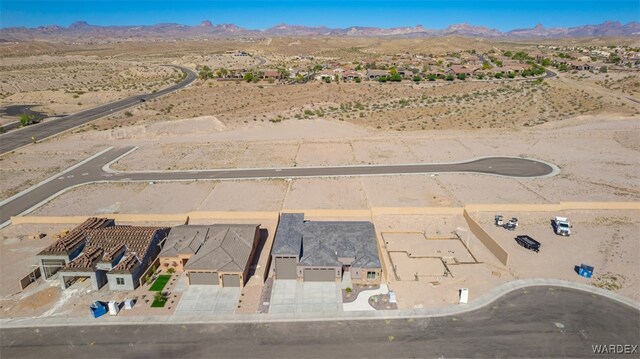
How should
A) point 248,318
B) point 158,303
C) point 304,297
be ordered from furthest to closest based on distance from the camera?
point 304,297
point 158,303
point 248,318

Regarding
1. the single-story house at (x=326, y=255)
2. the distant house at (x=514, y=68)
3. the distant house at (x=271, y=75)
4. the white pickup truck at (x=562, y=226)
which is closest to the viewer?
the single-story house at (x=326, y=255)

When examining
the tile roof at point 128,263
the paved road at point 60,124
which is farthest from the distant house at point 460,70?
the tile roof at point 128,263

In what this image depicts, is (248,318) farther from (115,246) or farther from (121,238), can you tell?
(121,238)

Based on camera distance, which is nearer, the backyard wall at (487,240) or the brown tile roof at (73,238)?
the brown tile roof at (73,238)

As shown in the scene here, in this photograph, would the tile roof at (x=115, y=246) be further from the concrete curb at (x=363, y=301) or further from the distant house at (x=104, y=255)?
the concrete curb at (x=363, y=301)

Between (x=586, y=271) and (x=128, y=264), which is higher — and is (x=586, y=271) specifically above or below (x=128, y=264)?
below

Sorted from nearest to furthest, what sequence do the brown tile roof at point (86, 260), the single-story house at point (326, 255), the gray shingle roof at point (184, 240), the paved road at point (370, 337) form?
the paved road at point (370, 337) < the brown tile roof at point (86, 260) < the single-story house at point (326, 255) < the gray shingle roof at point (184, 240)

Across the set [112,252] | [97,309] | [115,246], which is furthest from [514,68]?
[97,309]

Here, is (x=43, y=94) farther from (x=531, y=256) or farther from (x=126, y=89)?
(x=531, y=256)
